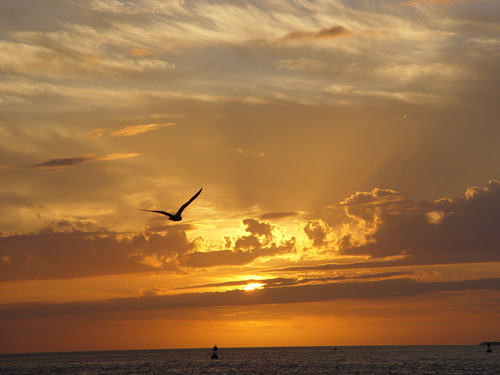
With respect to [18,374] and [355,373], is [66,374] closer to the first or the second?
[18,374]

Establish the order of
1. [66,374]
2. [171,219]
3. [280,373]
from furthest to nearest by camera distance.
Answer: [66,374], [280,373], [171,219]

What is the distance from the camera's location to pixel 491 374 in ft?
446

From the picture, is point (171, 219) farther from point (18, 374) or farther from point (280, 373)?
point (18, 374)

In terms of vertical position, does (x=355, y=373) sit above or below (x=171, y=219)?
below

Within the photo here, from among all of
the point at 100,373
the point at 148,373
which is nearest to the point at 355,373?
the point at 148,373

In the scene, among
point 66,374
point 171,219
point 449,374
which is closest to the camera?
point 171,219

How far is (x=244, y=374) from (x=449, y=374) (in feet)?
145

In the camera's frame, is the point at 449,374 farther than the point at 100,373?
No

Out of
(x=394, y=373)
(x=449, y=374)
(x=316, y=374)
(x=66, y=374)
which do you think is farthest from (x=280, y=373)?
(x=66, y=374)

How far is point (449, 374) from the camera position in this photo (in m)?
134

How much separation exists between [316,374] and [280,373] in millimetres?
9809

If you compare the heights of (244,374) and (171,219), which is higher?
(171,219)

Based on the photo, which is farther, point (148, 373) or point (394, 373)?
point (148, 373)

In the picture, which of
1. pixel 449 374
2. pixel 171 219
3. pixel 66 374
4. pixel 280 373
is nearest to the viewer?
pixel 171 219
